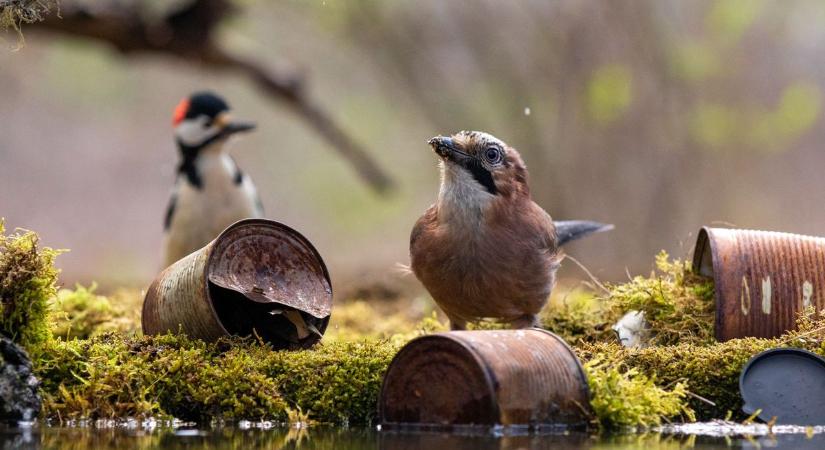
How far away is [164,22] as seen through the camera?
1191 cm

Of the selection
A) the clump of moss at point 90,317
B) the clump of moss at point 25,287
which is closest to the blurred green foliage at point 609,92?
the clump of moss at point 90,317

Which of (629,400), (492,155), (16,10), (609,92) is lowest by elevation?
(629,400)

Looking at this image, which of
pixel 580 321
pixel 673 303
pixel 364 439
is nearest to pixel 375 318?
pixel 580 321

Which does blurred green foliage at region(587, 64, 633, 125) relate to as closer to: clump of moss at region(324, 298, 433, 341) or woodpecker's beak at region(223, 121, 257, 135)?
clump of moss at region(324, 298, 433, 341)

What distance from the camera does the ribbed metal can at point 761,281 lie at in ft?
20.6

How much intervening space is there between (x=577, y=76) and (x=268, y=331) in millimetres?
8980

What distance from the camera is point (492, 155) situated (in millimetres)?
6660

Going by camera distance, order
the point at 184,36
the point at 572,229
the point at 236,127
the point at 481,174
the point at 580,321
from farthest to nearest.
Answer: the point at 184,36, the point at 236,127, the point at 572,229, the point at 580,321, the point at 481,174

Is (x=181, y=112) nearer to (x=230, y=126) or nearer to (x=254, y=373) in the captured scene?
(x=230, y=126)

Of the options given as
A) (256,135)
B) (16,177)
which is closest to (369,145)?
(256,135)

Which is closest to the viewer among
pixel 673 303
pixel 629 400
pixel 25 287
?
pixel 629 400

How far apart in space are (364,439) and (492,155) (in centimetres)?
259

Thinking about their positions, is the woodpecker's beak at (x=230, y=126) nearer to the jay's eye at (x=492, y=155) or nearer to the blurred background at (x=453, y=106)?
the blurred background at (x=453, y=106)

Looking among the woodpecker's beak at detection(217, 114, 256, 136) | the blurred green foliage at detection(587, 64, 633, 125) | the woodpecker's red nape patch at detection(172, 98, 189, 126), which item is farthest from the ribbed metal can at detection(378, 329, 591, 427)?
the blurred green foliage at detection(587, 64, 633, 125)
